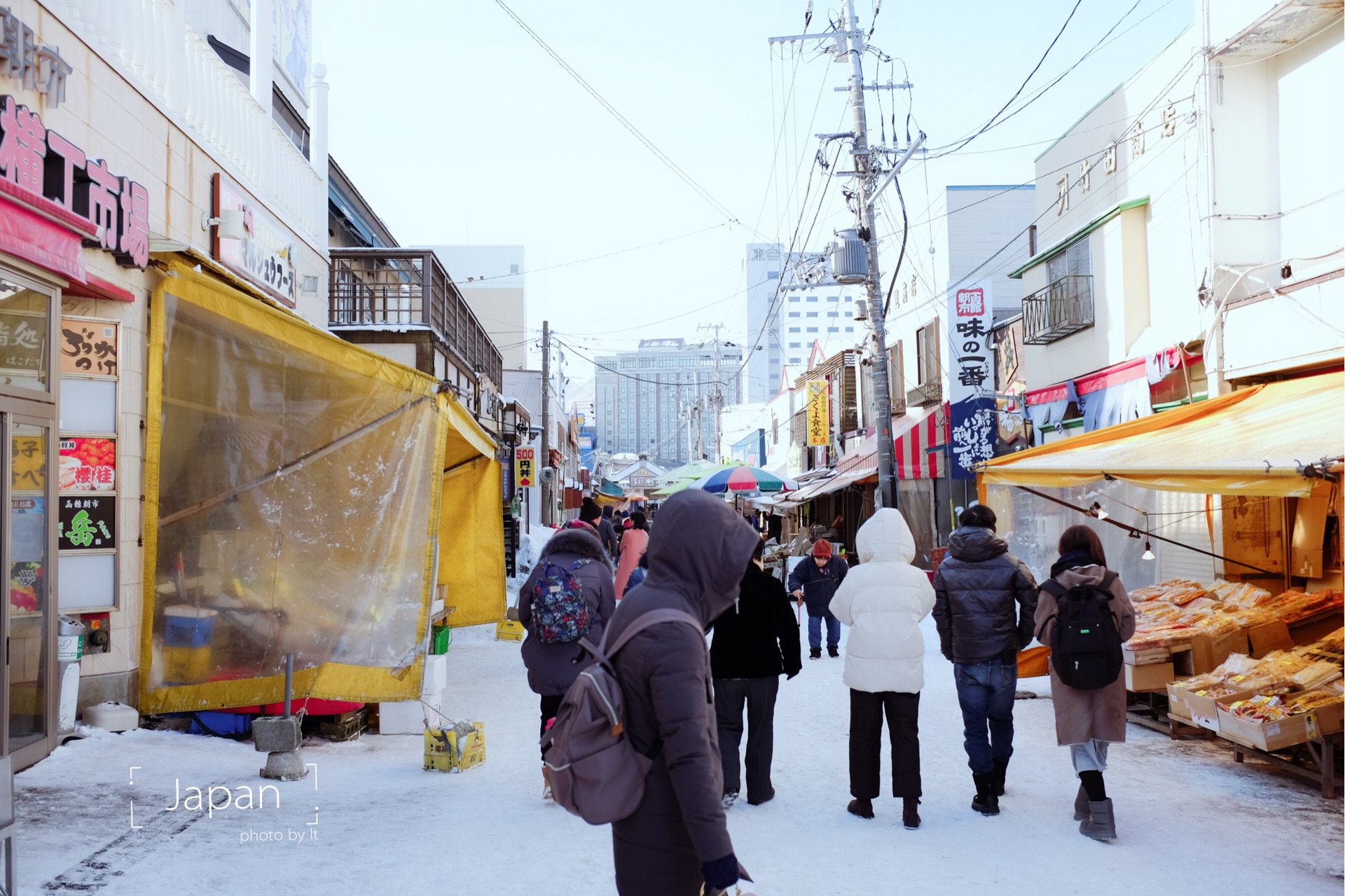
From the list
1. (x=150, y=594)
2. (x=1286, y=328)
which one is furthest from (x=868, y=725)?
(x=1286, y=328)

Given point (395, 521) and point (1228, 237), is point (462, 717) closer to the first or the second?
point (395, 521)

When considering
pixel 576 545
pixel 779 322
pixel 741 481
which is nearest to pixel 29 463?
pixel 576 545

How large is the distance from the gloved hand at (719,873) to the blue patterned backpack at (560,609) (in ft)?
11.3

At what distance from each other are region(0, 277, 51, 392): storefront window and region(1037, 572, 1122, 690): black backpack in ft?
20.0

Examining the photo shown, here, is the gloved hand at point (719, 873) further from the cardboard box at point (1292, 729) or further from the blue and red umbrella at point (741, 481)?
the blue and red umbrella at point (741, 481)

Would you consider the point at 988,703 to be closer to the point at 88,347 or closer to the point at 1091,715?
the point at 1091,715

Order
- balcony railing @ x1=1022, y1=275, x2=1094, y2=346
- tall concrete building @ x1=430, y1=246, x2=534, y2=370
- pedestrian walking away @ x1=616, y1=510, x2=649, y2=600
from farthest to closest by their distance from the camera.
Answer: tall concrete building @ x1=430, y1=246, x2=534, y2=370
balcony railing @ x1=1022, y1=275, x2=1094, y2=346
pedestrian walking away @ x1=616, y1=510, x2=649, y2=600

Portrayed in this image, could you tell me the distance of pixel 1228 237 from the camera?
1105 centimetres

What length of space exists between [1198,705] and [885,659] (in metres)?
2.92

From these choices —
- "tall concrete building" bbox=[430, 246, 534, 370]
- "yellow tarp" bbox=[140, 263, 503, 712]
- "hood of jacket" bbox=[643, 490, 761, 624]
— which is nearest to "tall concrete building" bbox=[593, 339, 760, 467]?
"tall concrete building" bbox=[430, 246, 534, 370]

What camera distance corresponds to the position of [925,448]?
861 inches

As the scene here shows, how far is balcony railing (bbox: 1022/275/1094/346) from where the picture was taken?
1477 centimetres

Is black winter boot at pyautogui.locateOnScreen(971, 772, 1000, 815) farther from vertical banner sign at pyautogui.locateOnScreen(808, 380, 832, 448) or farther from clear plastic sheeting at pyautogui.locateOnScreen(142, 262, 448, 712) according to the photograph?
vertical banner sign at pyautogui.locateOnScreen(808, 380, 832, 448)

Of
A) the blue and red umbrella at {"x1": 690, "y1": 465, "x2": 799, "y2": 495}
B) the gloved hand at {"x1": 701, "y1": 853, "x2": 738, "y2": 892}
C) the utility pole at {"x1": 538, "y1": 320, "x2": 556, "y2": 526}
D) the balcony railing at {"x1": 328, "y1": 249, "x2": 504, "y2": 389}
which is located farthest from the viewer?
the utility pole at {"x1": 538, "y1": 320, "x2": 556, "y2": 526}
